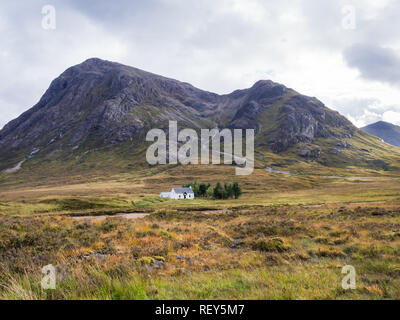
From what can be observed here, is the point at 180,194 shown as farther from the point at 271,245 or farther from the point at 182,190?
the point at 271,245

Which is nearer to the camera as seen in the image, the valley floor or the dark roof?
the valley floor

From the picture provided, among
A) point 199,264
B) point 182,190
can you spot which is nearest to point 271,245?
point 199,264

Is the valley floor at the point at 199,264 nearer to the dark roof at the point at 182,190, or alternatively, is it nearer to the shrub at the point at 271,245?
the shrub at the point at 271,245

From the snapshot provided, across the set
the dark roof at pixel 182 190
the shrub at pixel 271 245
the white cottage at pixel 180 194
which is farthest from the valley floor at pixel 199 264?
the dark roof at pixel 182 190

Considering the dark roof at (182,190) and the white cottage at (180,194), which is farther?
the dark roof at (182,190)

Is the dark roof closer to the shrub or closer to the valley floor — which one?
the valley floor

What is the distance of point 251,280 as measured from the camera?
6309 millimetres

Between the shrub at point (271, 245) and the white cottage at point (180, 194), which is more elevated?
the shrub at point (271, 245)

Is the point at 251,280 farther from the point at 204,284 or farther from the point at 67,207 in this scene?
the point at 67,207

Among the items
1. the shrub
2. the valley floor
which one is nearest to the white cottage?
the valley floor

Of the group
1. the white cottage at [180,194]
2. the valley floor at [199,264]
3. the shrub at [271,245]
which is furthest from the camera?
the white cottage at [180,194]
